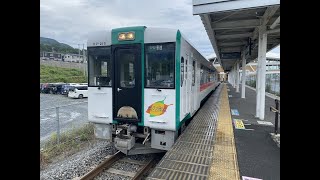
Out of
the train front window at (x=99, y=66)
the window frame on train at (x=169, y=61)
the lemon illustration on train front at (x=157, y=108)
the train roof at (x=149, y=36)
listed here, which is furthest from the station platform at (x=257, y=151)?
the train front window at (x=99, y=66)

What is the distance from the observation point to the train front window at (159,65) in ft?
15.5

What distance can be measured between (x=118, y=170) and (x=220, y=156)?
2.21m

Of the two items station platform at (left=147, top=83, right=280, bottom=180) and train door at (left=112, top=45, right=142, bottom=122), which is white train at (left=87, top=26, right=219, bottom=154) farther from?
station platform at (left=147, top=83, right=280, bottom=180)

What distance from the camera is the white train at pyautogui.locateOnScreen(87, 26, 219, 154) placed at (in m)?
4.76

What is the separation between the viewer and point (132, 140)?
5.01m

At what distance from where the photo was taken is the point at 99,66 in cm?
535

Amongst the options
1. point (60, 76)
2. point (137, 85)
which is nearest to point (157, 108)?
point (137, 85)

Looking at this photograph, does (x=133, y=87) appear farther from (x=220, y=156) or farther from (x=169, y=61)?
(x=220, y=156)

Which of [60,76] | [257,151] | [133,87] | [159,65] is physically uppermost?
[60,76]

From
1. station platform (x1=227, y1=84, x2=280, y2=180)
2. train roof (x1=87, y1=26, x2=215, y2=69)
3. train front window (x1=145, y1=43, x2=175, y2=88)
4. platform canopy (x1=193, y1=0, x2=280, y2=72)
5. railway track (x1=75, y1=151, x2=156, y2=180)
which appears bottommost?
railway track (x1=75, y1=151, x2=156, y2=180)

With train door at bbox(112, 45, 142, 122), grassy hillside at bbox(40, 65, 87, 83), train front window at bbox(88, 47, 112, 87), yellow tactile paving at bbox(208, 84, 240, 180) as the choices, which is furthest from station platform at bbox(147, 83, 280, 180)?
grassy hillside at bbox(40, 65, 87, 83)
